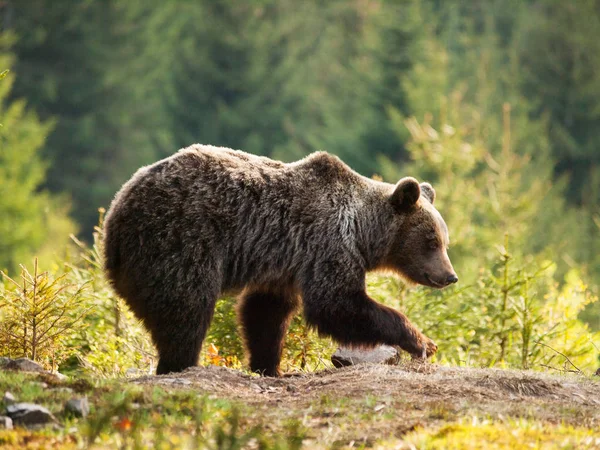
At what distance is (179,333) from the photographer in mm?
7371

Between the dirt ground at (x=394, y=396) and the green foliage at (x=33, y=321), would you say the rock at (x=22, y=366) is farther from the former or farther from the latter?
the green foliage at (x=33, y=321)

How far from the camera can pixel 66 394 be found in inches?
227

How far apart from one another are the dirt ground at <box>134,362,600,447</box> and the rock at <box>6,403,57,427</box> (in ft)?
3.58

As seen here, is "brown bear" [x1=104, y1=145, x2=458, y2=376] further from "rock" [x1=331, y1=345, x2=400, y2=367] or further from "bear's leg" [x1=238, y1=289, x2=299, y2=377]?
"rock" [x1=331, y1=345, x2=400, y2=367]

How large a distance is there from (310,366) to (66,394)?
12.7ft

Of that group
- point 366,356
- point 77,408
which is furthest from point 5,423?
point 366,356

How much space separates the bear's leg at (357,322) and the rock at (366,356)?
37cm

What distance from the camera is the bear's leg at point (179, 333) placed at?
24.1ft

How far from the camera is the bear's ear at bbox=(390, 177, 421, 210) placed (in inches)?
328

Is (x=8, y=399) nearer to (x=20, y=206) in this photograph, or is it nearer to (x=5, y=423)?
(x=5, y=423)

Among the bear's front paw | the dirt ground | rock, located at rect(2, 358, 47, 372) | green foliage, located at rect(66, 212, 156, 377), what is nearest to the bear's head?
the bear's front paw

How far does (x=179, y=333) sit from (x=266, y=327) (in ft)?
3.94

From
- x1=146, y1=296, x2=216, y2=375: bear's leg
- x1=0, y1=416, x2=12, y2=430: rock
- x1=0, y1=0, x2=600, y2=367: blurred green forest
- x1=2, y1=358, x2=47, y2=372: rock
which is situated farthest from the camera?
x1=0, y1=0, x2=600, y2=367: blurred green forest

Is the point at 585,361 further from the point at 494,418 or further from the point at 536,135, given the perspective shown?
the point at 536,135
